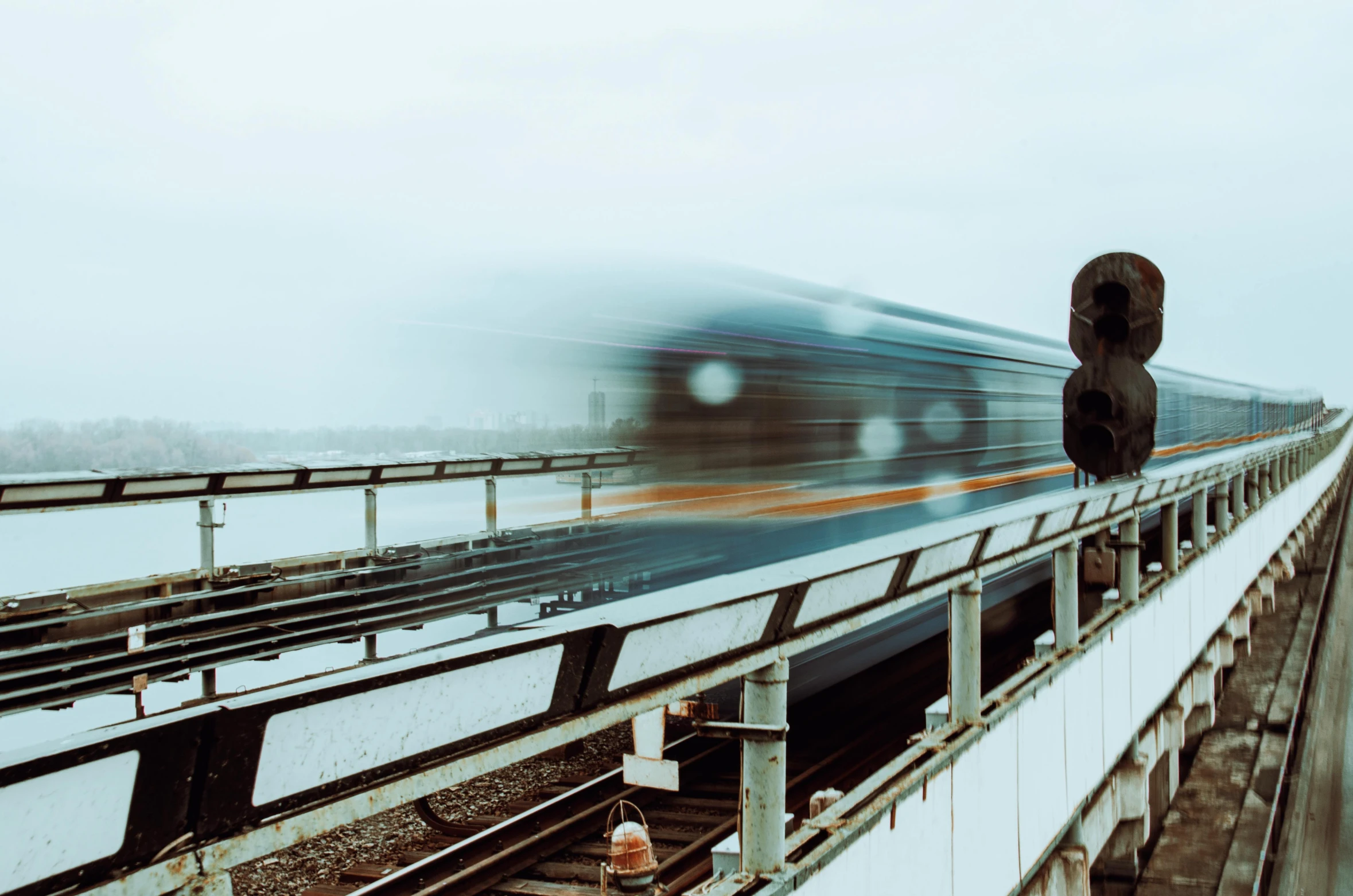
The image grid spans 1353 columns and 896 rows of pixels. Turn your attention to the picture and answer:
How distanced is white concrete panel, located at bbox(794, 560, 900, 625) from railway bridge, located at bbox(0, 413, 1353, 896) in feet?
0.04

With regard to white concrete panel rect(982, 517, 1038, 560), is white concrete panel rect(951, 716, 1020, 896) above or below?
below

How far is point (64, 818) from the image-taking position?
108 centimetres

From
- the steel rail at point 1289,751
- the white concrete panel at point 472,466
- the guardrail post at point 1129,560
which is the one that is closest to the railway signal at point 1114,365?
the guardrail post at point 1129,560

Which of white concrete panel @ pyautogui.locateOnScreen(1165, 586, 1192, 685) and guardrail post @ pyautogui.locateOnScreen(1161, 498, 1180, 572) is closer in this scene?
white concrete panel @ pyautogui.locateOnScreen(1165, 586, 1192, 685)

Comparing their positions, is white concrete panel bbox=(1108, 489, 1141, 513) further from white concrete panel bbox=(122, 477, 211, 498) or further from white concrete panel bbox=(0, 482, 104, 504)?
white concrete panel bbox=(0, 482, 104, 504)

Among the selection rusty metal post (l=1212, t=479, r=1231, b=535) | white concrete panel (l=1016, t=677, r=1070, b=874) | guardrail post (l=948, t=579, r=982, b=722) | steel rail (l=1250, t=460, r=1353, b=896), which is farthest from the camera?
rusty metal post (l=1212, t=479, r=1231, b=535)

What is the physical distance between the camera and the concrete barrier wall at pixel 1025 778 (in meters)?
2.81

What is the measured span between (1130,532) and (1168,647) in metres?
1.39

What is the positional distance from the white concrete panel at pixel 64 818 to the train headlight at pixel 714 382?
4428mm

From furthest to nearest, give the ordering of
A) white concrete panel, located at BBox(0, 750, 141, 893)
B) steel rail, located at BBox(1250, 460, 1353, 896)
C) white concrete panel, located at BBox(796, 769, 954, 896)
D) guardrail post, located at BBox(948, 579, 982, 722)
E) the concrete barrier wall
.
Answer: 1. steel rail, located at BBox(1250, 460, 1353, 896)
2. guardrail post, located at BBox(948, 579, 982, 722)
3. the concrete barrier wall
4. white concrete panel, located at BBox(796, 769, 954, 896)
5. white concrete panel, located at BBox(0, 750, 141, 893)

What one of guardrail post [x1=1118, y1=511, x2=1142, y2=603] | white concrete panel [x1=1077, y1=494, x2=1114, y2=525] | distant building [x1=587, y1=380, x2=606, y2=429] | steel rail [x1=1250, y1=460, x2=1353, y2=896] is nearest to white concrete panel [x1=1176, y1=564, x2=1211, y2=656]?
guardrail post [x1=1118, y1=511, x2=1142, y2=603]

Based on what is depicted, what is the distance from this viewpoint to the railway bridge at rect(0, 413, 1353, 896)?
4.19 feet

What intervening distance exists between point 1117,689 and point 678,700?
4344 millimetres

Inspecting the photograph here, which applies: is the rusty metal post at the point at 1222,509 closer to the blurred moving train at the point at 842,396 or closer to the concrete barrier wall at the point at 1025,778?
the blurred moving train at the point at 842,396
